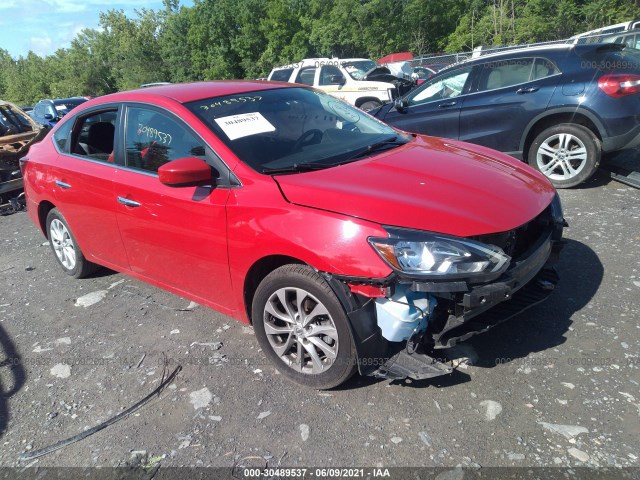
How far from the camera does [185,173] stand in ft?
9.39

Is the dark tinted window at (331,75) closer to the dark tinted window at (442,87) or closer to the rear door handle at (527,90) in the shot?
the dark tinted window at (442,87)

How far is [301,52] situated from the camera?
161ft

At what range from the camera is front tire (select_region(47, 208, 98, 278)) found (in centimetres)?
466

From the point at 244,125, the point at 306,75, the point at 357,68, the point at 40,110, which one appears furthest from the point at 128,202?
the point at 40,110

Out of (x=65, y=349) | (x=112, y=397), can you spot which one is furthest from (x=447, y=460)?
(x=65, y=349)

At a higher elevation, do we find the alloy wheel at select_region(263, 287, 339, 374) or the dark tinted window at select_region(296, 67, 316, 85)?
the dark tinted window at select_region(296, 67, 316, 85)

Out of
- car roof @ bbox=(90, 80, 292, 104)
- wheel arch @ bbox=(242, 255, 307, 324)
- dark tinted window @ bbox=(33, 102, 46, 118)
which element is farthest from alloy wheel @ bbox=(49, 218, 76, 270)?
dark tinted window @ bbox=(33, 102, 46, 118)

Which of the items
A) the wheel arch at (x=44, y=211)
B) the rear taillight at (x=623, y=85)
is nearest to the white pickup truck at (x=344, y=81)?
the rear taillight at (x=623, y=85)

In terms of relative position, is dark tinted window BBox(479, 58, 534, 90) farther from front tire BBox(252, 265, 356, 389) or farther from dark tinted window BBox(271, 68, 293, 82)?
dark tinted window BBox(271, 68, 293, 82)

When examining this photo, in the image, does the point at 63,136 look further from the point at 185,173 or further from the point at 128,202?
the point at 185,173

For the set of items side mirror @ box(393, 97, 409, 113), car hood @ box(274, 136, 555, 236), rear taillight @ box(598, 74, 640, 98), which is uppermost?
rear taillight @ box(598, 74, 640, 98)

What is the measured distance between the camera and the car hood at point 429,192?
8.29 ft

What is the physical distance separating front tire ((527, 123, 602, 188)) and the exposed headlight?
4.08m

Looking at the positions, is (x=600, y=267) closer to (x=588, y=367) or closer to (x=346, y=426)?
(x=588, y=367)
